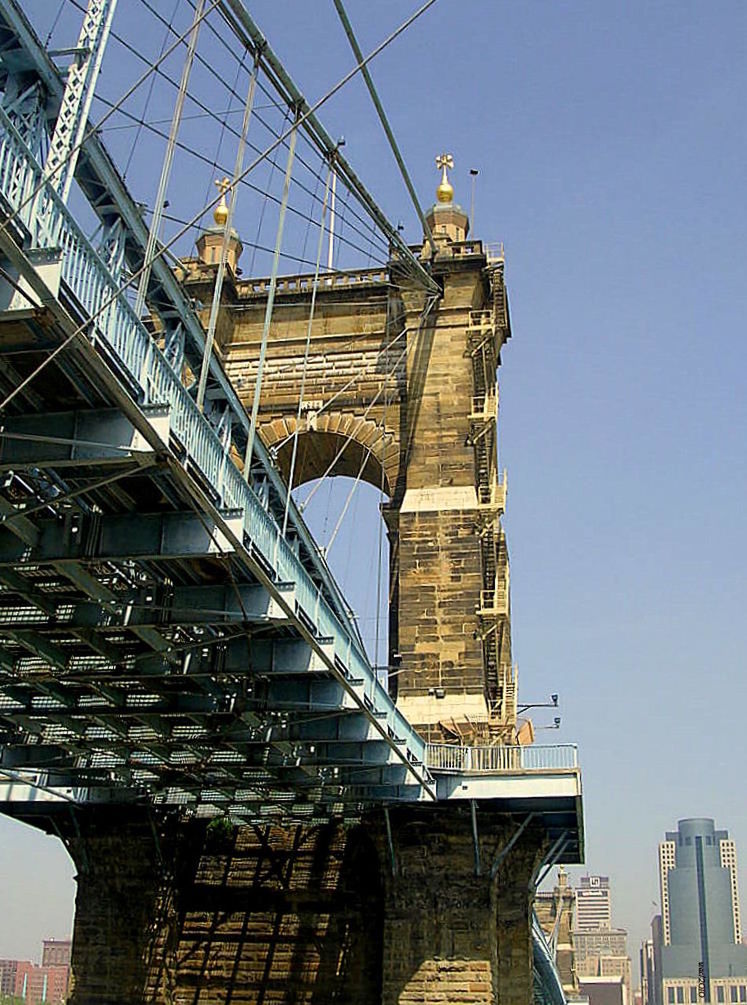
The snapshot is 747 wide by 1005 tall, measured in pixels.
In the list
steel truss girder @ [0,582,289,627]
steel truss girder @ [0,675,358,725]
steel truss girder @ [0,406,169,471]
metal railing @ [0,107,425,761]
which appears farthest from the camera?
steel truss girder @ [0,675,358,725]

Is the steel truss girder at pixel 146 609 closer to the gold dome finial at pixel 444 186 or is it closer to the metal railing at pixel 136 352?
the metal railing at pixel 136 352

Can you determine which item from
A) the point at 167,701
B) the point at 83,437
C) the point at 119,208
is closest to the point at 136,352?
the point at 83,437

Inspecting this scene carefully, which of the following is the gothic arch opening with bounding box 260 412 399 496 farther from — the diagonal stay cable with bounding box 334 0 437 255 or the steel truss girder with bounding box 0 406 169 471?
the steel truss girder with bounding box 0 406 169 471

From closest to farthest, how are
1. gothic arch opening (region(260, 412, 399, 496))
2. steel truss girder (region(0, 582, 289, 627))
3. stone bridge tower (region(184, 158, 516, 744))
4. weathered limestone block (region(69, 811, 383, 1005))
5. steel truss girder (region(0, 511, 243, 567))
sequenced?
steel truss girder (region(0, 511, 243, 567))
steel truss girder (region(0, 582, 289, 627))
weathered limestone block (region(69, 811, 383, 1005))
stone bridge tower (region(184, 158, 516, 744))
gothic arch opening (region(260, 412, 399, 496))

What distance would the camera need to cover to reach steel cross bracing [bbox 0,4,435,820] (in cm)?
1603

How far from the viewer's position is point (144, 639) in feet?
78.8

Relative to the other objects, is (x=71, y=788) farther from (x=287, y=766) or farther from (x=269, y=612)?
(x=269, y=612)

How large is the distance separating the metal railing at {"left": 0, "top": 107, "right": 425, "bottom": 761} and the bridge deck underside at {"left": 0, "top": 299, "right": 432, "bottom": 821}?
37 centimetres

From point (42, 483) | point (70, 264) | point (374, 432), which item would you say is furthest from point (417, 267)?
point (70, 264)

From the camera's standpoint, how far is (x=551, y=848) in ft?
121

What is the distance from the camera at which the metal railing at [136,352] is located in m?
14.6

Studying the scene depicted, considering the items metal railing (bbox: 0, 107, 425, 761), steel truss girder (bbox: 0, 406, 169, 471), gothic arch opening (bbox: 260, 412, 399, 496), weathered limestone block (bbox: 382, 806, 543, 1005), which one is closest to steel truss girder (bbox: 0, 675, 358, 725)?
metal railing (bbox: 0, 107, 425, 761)

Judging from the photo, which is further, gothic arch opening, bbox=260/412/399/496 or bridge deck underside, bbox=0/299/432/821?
gothic arch opening, bbox=260/412/399/496

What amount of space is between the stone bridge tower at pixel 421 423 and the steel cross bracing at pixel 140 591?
18.0 feet
